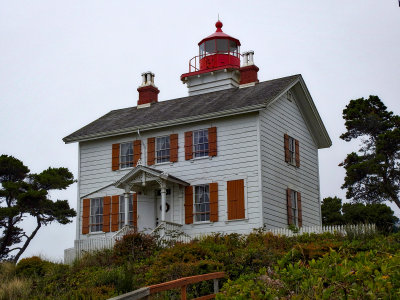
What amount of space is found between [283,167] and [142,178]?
5.24 m

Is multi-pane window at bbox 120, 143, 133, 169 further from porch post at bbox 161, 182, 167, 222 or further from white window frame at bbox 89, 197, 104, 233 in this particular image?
porch post at bbox 161, 182, 167, 222

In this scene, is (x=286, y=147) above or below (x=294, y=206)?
above

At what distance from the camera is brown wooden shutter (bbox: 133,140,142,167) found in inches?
917

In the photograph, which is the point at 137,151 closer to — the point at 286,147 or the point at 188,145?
the point at 188,145

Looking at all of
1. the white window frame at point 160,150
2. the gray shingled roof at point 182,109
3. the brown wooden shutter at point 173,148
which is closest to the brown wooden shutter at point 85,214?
the gray shingled roof at point 182,109

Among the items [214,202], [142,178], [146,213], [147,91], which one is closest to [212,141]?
[214,202]

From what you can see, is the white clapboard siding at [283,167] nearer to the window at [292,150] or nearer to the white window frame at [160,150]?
the window at [292,150]

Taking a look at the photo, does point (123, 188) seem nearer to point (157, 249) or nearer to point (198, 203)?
point (198, 203)

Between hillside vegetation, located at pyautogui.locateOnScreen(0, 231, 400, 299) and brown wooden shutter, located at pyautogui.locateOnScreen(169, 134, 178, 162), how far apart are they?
175 inches

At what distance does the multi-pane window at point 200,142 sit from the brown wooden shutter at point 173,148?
2.51 ft

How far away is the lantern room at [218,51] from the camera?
2903cm

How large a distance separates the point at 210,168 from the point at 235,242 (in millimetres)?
4775

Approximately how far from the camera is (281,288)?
6.91 metres

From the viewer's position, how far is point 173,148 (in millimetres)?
22484
